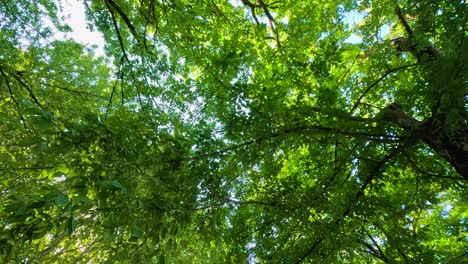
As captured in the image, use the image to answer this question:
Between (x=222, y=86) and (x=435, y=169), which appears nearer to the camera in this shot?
(x=222, y=86)

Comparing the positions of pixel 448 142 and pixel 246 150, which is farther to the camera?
pixel 246 150

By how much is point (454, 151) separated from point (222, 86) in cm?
250

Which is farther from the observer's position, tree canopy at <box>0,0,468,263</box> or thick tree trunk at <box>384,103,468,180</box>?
thick tree trunk at <box>384,103,468,180</box>

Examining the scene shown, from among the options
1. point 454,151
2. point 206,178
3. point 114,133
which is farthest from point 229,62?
point 454,151

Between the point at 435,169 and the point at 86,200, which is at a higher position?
the point at 435,169

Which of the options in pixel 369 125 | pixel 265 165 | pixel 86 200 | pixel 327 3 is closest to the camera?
pixel 86 200

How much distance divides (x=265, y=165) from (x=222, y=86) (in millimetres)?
1566

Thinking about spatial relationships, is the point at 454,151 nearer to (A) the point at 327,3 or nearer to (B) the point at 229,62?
(B) the point at 229,62

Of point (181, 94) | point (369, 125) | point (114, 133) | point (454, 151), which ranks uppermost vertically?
point (181, 94)

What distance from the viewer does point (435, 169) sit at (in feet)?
11.9

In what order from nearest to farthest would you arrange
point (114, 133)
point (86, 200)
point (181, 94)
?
1. point (86, 200)
2. point (114, 133)
3. point (181, 94)

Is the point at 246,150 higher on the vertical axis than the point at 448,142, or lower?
higher

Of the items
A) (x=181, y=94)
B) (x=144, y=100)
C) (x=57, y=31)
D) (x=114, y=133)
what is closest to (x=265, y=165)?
(x=181, y=94)

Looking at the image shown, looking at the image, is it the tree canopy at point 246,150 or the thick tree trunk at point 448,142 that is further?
the thick tree trunk at point 448,142
